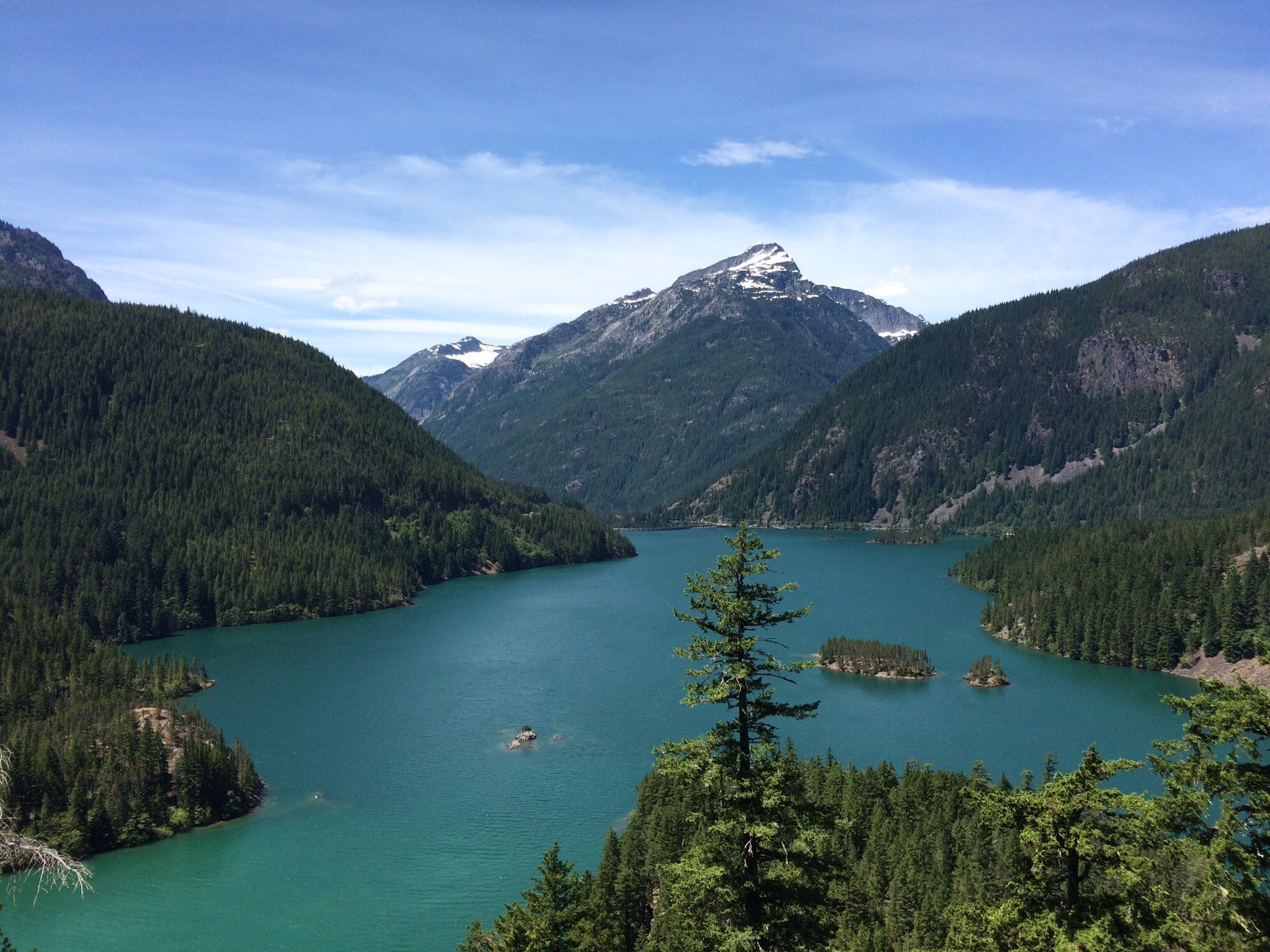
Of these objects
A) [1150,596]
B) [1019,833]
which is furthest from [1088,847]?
[1150,596]

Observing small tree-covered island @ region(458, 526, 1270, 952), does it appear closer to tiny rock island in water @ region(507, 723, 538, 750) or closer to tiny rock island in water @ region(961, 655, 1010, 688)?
tiny rock island in water @ region(507, 723, 538, 750)

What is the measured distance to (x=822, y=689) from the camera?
119250 millimetres

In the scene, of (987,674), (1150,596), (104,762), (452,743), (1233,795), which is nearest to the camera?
(1233,795)

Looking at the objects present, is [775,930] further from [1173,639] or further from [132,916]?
[1173,639]

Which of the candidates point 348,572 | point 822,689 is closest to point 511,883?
point 822,689

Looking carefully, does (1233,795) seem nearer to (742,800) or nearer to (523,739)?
(742,800)

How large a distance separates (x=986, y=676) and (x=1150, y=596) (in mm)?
34249

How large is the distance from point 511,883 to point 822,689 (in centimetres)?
6108

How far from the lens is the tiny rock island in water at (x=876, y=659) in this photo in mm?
125938

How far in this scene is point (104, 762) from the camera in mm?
78062

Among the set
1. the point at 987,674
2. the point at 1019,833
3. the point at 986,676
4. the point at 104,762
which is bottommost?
the point at 104,762

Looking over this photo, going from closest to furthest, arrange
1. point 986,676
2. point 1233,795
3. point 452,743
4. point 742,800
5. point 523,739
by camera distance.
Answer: point 1233,795
point 742,800
point 523,739
point 452,743
point 986,676

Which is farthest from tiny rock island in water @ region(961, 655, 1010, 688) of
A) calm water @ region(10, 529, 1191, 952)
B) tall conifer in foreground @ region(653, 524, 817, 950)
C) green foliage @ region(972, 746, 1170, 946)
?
tall conifer in foreground @ region(653, 524, 817, 950)

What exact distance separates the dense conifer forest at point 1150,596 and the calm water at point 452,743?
4.58 metres
